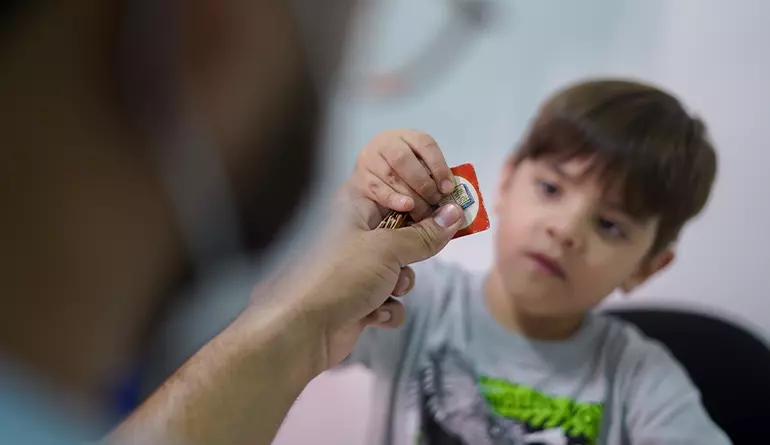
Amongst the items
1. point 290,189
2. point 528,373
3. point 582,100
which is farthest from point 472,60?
point 290,189

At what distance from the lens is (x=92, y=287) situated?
206 mm

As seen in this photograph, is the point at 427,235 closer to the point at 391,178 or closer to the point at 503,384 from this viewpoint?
the point at 391,178

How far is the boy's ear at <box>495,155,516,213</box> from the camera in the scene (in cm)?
60

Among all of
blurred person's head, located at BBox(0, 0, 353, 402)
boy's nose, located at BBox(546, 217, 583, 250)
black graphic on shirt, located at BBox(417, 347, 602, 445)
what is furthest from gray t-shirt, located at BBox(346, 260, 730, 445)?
blurred person's head, located at BBox(0, 0, 353, 402)

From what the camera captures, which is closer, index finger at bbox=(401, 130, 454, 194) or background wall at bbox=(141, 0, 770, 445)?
index finger at bbox=(401, 130, 454, 194)

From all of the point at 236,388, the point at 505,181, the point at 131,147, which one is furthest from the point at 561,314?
the point at 131,147

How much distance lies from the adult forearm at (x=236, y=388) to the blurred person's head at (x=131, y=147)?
57mm

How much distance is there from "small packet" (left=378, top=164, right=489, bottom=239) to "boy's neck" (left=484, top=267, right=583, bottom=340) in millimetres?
241

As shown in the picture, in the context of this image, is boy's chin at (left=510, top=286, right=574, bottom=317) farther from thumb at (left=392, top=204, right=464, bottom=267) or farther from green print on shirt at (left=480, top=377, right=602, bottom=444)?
thumb at (left=392, top=204, right=464, bottom=267)

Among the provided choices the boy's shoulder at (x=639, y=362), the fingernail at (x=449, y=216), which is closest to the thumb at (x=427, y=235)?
the fingernail at (x=449, y=216)

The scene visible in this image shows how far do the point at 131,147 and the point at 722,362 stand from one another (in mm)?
630

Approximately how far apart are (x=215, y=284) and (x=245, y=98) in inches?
4.9

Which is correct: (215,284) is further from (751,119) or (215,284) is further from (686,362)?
(751,119)

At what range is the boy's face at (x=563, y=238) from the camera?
54 cm
